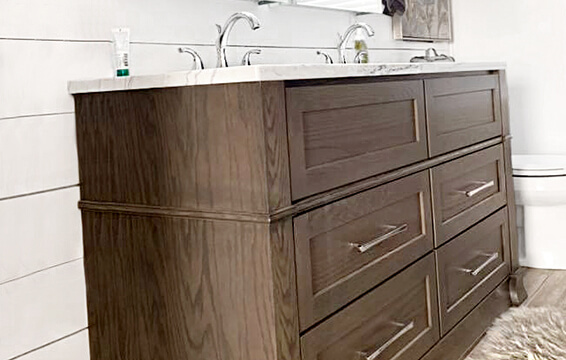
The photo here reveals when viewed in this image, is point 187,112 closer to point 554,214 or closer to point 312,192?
point 312,192

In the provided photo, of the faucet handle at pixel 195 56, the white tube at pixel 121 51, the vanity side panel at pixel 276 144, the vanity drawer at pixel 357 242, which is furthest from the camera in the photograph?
the faucet handle at pixel 195 56

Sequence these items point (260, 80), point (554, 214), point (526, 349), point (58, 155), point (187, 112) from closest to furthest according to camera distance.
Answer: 1. point (260, 80)
2. point (187, 112)
3. point (58, 155)
4. point (526, 349)
5. point (554, 214)

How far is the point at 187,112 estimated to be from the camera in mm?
1438

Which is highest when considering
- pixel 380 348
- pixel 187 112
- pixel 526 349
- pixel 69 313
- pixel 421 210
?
pixel 187 112

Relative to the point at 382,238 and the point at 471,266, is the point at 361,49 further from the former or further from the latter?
the point at 382,238

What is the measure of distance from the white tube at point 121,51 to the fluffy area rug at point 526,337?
1.44 metres

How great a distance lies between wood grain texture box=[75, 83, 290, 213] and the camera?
133 cm

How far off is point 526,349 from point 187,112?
1447 millimetres

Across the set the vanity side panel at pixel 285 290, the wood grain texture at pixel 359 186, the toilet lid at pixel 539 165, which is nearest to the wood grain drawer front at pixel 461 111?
the wood grain texture at pixel 359 186

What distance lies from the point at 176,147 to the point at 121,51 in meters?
0.42

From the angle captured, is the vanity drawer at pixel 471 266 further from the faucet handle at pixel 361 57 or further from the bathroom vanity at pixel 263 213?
the faucet handle at pixel 361 57

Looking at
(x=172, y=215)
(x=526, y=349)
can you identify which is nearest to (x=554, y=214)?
(x=526, y=349)

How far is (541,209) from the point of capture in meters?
3.27

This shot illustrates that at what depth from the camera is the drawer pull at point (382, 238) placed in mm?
1630
